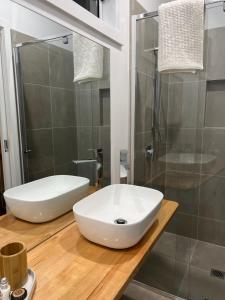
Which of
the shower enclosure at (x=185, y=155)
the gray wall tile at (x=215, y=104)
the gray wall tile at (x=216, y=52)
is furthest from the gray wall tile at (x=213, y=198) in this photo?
the gray wall tile at (x=216, y=52)

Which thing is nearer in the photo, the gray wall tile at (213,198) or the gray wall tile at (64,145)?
the gray wall tile at (64,145)

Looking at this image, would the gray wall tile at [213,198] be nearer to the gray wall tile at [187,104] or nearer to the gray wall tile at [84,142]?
the gray wall tile at [187,104]

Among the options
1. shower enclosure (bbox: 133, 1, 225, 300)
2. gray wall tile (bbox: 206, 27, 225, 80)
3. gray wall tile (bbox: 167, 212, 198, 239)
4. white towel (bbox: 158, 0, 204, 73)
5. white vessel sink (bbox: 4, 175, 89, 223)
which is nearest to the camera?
white vessel sink (bbox: 4, 175, 89, 223)

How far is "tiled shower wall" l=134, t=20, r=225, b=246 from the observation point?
6.62 ft

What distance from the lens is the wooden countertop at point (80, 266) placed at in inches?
30.4

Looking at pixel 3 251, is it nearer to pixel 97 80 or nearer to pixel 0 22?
pixel 0 22

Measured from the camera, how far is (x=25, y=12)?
100 cm

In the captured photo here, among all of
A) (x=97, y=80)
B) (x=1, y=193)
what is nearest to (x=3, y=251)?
(x=1, y=193)

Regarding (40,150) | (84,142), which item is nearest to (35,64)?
(40,150)

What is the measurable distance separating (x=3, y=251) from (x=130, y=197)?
2.69 feet

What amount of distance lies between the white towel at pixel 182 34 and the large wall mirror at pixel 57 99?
0.42 meters

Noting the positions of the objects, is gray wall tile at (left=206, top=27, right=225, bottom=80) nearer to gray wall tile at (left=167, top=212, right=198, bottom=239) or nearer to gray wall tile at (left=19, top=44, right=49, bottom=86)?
gray wall tile at (left=167, top=212, right=198, bottom=239)

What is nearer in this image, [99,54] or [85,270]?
[85,270]

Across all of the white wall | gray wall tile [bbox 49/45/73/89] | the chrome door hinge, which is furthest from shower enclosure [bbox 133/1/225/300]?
the chrome door hinge
